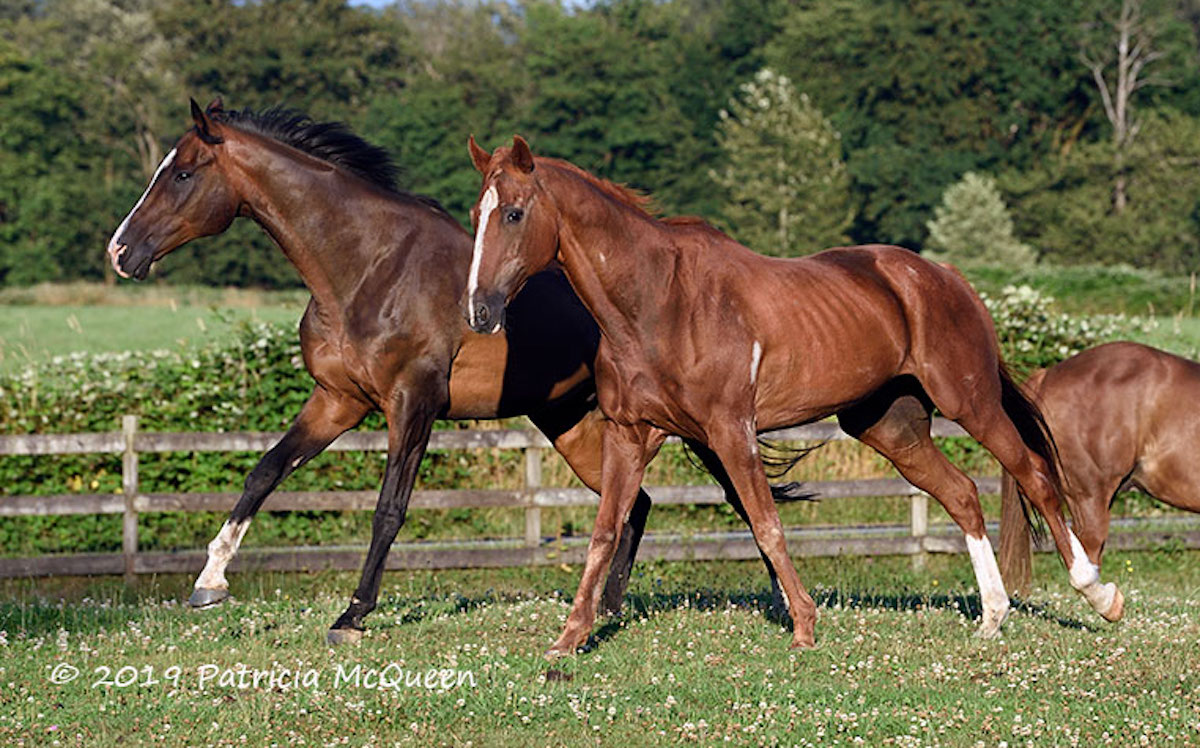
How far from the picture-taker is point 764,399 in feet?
23.8

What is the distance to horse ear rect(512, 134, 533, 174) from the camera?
21.3ft

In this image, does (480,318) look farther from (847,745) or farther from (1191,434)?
(1191,434)

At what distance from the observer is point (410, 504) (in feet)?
41.2

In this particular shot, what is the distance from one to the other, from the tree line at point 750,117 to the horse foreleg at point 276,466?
155 feet

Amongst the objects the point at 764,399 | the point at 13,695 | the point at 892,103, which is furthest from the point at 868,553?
the point at 892,103

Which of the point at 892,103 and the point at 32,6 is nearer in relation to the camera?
the point at 892,103

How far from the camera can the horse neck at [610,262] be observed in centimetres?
684

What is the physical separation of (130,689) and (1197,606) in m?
6.70

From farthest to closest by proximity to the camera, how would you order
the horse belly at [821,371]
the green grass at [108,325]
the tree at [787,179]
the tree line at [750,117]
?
the tree line at [750,117]
the tree at [787,179]
the green grass at [108,325]
the horse belly at [821,371]

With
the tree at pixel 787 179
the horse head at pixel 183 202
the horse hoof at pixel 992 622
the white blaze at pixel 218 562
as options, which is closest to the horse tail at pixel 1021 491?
the horse hoof at pixel 992 622

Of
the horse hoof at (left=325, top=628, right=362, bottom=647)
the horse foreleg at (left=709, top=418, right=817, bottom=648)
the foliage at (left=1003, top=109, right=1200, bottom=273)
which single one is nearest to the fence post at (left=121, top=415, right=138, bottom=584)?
the horse hoof at (left=325, top=628, right=362, bottom=647)

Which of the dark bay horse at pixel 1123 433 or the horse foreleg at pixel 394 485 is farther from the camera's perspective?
the dark bay horse at pixel 1123 433

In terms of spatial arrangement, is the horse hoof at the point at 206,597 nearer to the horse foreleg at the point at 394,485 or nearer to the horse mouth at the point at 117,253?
the horse foreleg at the point at 394,485

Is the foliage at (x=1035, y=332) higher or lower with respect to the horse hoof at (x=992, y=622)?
lower
